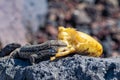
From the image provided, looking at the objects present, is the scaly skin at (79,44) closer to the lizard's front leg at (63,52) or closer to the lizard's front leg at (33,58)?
the lizard's front leg at (63,52)

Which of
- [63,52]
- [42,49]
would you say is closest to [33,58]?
[42,49]

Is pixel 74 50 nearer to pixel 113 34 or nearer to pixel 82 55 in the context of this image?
pixel 82 55

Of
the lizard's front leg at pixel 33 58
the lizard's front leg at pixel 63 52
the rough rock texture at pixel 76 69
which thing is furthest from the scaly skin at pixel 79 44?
the lizard's front leg at pixel 33 58

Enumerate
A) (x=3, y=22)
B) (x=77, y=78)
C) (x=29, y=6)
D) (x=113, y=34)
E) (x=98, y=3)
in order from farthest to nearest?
(x=98, y=3), (x=113, y=34), (x=29, y=6), (x=3, y=22), (x=77, y=78)

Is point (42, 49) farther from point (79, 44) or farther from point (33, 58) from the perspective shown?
point (79, 44)

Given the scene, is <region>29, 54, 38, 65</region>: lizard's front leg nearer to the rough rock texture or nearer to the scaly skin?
the rough rock texture

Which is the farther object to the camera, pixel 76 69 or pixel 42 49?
pixel 42 49

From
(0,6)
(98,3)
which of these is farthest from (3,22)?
(98,3)

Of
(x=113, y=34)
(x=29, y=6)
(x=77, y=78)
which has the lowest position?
(x=113, y=34)

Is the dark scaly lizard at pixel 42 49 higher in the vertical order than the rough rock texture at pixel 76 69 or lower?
higher

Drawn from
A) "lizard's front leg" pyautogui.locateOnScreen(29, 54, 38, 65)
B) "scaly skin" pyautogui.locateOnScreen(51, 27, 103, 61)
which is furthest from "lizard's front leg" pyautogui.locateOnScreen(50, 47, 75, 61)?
"lizard's front leg" pyautogui.locateOnScreen(29, 54, 38, 65)

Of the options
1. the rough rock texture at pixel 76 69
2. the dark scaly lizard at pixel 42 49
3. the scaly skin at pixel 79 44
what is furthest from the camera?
the scaly skin at pixel 79 44
